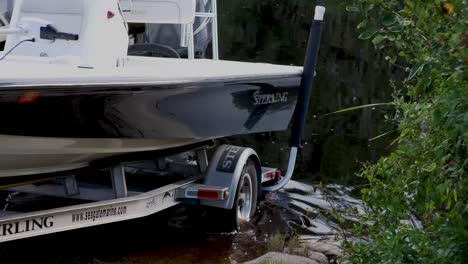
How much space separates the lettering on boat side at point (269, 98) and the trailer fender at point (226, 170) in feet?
1.60

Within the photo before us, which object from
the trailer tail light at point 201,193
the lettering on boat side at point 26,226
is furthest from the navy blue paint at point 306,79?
the lettering on boat side at point 26,226

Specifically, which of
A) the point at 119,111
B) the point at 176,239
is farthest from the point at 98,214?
the point at 176,239

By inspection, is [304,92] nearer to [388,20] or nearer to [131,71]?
[131,71]

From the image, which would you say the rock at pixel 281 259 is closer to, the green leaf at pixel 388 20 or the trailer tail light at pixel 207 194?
the trailer tail light at pixel 207 194

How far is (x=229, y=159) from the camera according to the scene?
7.81 m

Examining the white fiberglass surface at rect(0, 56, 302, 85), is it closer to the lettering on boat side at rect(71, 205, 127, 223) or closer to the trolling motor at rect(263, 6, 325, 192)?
the trolling motor at rect(263, 6, 325, 192)

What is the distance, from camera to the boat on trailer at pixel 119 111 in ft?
19.2

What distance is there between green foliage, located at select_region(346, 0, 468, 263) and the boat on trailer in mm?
2153

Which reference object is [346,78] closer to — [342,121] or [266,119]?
[342,121]

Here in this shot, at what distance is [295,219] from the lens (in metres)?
8.40

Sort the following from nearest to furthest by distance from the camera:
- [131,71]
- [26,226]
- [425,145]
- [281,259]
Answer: [425,145] → [26,226] → [131,71] → [281,259]

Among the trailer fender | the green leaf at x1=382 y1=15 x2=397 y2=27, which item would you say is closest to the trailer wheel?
the trailer fender

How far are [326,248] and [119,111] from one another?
2.26m

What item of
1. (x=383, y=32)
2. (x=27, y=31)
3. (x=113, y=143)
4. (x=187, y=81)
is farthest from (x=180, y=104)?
(x=383, y=32)
